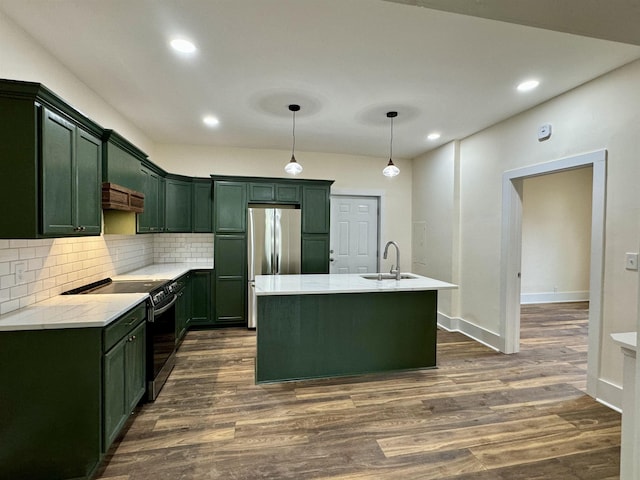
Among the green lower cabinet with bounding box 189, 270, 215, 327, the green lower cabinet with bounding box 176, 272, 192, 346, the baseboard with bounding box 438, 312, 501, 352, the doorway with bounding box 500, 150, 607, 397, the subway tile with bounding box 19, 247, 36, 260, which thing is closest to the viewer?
the subway tile with bounding box 19, 247, 36, 260

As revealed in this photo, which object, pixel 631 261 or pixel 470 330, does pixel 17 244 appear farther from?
pixel 470 330

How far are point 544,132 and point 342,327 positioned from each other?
2.85m

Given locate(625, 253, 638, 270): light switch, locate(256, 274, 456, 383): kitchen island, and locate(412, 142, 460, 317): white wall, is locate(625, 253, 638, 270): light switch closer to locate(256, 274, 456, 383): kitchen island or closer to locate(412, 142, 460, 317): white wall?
locate(256, 274, 456, 383): kitchen island

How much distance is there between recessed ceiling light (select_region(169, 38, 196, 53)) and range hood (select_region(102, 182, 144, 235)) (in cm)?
120

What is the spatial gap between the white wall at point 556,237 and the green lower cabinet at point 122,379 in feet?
21.7

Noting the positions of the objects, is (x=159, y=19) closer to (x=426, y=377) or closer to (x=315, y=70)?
(x=315, y=70)

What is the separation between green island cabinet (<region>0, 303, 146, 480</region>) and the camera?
170 centimetres

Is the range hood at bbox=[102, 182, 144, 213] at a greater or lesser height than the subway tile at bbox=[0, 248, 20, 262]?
greater

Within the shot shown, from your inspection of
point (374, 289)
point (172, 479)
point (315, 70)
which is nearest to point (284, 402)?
point (172, 479)

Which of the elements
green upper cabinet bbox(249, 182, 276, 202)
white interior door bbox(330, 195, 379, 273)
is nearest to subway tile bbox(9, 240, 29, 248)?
green upper cabinet bbox(249, 182, 276, 202)

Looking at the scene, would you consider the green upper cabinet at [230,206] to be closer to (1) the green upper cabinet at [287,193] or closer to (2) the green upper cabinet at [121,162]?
(1) the green upper cabinet at [287,193]

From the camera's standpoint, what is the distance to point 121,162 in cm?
284

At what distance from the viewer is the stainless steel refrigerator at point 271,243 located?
4.53m

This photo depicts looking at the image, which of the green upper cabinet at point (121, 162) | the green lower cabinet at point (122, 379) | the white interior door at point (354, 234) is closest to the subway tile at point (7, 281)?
the green lower cabinet at point (122, 379)
